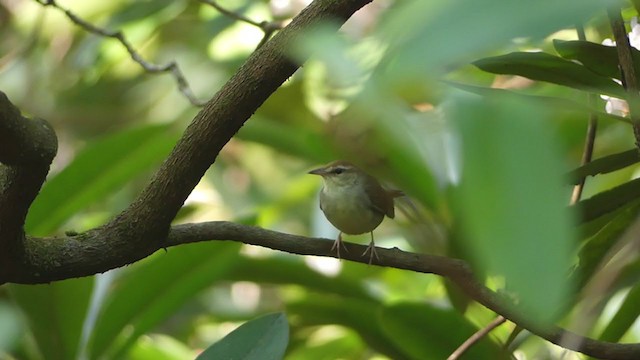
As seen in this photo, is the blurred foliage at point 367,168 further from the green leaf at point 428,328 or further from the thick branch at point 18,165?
the thick branch at point 18,165

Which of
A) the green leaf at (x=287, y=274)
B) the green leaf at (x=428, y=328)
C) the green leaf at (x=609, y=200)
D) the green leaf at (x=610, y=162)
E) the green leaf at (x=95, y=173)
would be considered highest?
the green leaf at (x=610, y=162)

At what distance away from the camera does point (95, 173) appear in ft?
4.52

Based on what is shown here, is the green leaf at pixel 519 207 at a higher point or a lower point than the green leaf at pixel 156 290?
higher

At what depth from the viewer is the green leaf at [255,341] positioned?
887mm

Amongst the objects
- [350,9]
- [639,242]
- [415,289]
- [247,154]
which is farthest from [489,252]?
[247,154]

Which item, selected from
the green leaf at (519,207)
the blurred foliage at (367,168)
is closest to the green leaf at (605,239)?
the blurred foliage at (367,168)

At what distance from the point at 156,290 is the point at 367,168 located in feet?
2.04

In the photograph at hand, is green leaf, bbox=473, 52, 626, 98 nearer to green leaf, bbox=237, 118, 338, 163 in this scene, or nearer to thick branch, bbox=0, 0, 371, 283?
thick branch, bbox=0, 0, 371, 283

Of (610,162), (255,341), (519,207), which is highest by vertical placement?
(519,207)

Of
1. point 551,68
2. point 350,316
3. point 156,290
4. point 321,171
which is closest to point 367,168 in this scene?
point 321,171

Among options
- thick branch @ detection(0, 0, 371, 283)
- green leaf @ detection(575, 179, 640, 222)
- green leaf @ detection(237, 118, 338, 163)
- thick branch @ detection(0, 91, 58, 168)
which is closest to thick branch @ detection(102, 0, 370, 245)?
thick branch @ detection(0, 0, 371, 283)

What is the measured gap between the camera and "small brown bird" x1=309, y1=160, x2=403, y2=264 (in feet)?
5.23

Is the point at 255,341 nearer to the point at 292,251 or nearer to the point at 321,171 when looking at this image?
the point at 292,251

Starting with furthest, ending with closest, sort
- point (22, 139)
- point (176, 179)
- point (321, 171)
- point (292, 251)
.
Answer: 1. point (321, 171)
2. point (292, 251)
3. point (176, 179)
4. point (22, 139)
